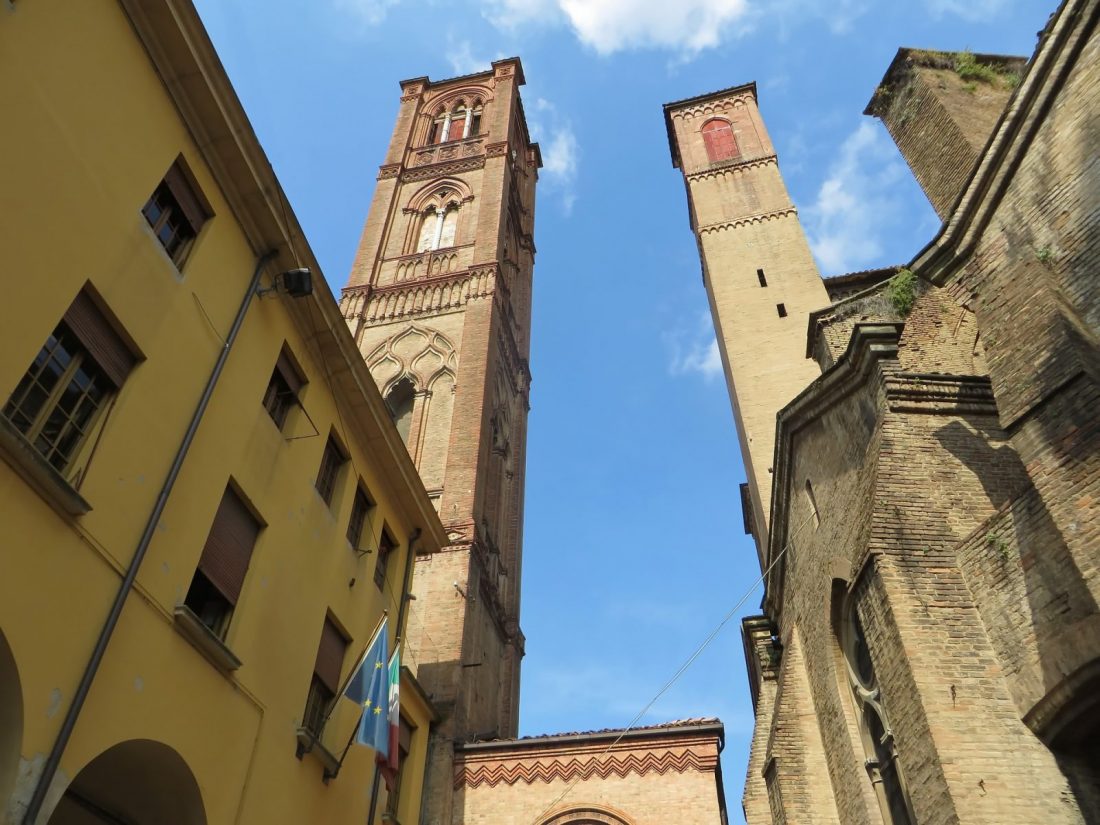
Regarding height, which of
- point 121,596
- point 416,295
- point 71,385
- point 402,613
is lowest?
point 121,596

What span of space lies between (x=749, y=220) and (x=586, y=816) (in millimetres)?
16869

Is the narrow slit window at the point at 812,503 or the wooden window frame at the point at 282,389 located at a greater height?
the wooden window frame at the point at 282,389

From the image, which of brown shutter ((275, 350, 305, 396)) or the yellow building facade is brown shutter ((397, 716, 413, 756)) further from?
brown shutter ((275, 350, 305, 396))

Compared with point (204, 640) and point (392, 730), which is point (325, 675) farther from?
point (204, 640)

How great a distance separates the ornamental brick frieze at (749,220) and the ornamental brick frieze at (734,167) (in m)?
2.43

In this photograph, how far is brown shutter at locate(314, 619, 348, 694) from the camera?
33.7 ft

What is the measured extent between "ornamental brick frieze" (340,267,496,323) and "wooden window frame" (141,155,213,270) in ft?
53.1

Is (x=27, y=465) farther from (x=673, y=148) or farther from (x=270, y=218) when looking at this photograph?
(x=673, y=148)

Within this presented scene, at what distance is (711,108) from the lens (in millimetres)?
28125

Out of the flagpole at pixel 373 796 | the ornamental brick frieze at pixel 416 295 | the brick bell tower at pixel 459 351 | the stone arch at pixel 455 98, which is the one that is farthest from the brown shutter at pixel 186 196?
the stone arch at pixel 455 98

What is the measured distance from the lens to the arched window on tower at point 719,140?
A: 26.2 m

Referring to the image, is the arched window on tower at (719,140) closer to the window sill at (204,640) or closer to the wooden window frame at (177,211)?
the wooden window frame at (177,211)

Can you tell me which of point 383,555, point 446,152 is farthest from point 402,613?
point 446,152

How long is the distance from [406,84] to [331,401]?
1162 inches
